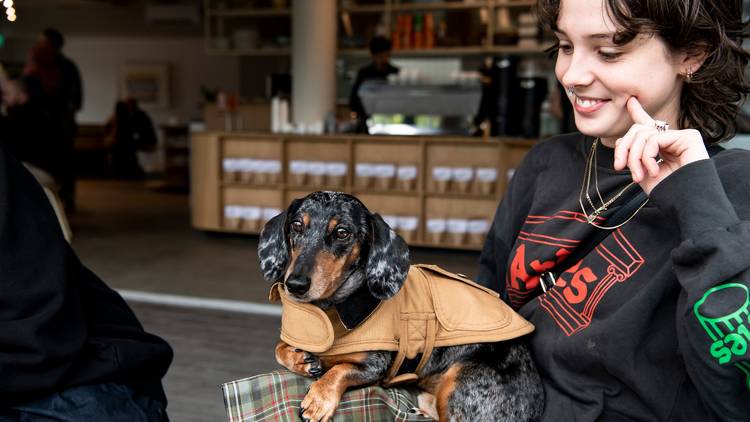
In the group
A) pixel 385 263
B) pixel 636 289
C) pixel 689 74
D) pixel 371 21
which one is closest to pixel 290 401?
pixel 385 263

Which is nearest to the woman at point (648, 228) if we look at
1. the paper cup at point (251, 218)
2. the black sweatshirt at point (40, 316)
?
the black sweatshirt at point (40, 316)

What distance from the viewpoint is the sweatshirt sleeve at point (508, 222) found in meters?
1.48

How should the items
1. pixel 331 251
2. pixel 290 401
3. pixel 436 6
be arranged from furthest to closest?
pixel 436 6
pixel 331 251
pixel 290 401

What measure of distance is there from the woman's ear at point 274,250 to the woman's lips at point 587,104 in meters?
0.63

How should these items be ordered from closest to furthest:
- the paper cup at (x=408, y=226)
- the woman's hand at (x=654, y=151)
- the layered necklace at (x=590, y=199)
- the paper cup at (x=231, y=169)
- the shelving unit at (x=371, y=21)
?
the woman's hand at (x=654, y=151), the layered necklace at (x=590, y=199), the paper cup at (x=408, y=226), the paper cup at (x=231, y=169), the shelving unit at (x=371, y=21)

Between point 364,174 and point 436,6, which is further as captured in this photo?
point 436,6

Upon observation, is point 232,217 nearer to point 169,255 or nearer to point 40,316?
point 169,255

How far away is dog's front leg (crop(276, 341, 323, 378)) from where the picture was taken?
4.35 ft

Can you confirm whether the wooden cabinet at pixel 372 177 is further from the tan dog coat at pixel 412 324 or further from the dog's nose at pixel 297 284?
the dog's nose at pixel 297 284

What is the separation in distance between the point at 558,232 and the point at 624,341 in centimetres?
27

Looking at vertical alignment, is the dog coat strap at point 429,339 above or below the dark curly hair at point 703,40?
below

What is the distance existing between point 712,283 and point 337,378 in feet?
2.13

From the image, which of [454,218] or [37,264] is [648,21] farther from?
[454,218]

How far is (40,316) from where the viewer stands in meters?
1.31
